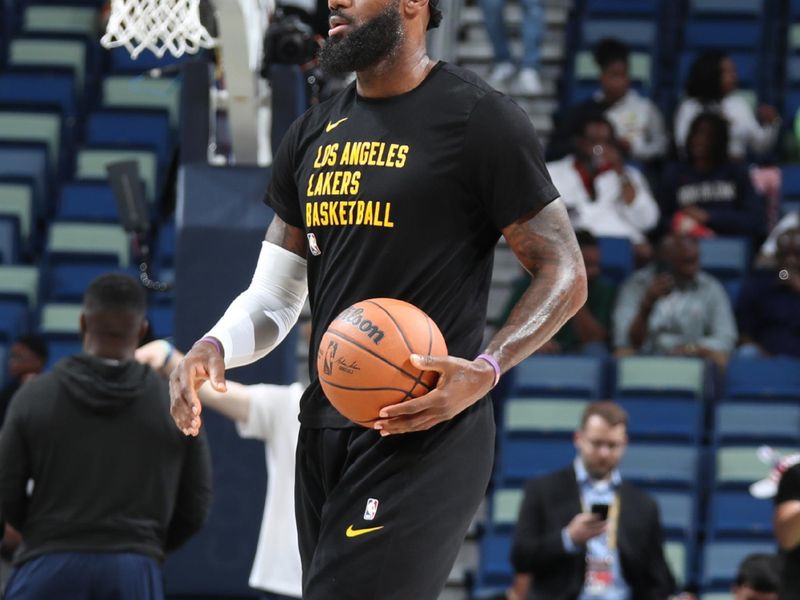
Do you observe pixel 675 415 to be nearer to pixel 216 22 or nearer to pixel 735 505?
pixel 735 505

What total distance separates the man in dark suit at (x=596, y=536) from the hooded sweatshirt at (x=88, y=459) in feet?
8.06

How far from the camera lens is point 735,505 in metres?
9.35

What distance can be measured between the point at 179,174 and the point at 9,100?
4.91m

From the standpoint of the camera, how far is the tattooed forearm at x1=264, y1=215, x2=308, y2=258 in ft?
13.6

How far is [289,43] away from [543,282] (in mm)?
4733

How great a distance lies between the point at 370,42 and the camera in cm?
386

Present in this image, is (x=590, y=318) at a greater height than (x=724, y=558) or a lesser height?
greater

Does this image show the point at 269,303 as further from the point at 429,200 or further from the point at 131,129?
the point at 131,129

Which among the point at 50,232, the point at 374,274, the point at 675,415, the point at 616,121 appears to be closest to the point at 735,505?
the point at 675,415

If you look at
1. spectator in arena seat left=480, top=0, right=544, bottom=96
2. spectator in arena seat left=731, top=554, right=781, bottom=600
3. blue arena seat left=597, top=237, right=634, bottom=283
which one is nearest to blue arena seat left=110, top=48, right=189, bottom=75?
→ spectator in arena seat left=480, top=0, right=544, bottom=96

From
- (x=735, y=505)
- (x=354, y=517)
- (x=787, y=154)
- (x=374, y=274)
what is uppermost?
(x=787, y=154)

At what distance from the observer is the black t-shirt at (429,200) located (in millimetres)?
3758

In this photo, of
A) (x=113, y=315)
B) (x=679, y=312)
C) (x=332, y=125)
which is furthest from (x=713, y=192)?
(x=332, y=125)

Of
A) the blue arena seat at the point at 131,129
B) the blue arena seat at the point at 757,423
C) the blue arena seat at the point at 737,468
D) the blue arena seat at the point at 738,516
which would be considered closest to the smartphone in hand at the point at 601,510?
the blue arena seat at the point at 738,516
